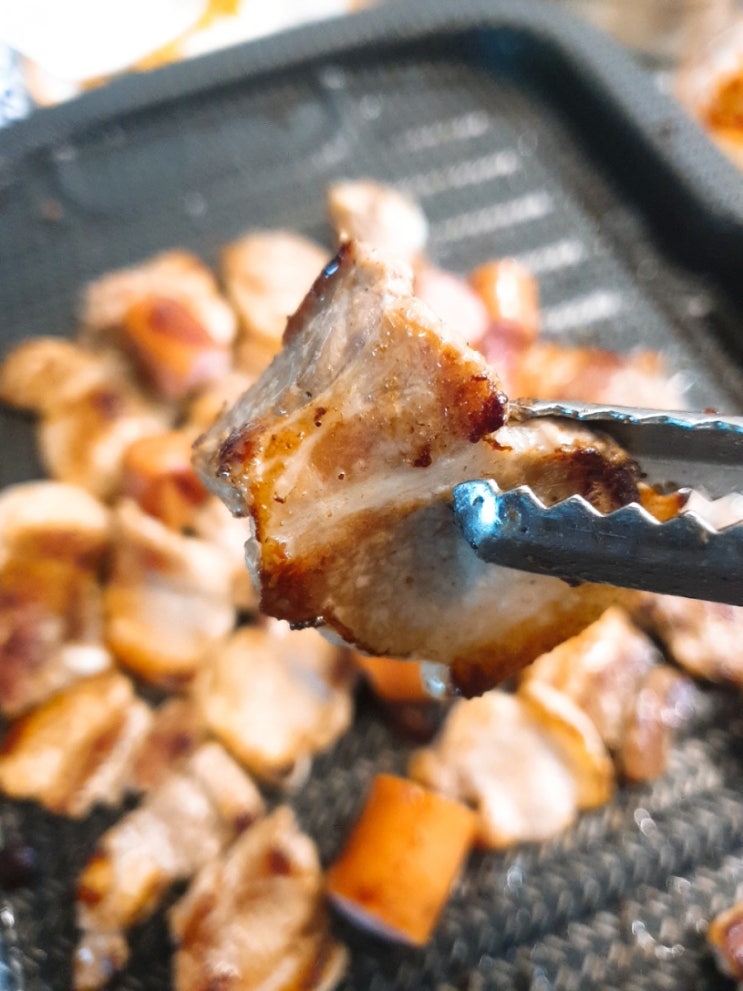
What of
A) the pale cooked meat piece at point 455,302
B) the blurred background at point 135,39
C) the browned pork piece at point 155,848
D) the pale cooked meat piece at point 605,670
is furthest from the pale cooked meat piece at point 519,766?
the blurred background at point 135,39

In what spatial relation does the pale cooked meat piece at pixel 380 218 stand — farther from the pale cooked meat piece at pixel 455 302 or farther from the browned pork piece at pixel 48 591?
the browned pork piece at pixel 48 591

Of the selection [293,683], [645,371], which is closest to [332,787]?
[293,683]

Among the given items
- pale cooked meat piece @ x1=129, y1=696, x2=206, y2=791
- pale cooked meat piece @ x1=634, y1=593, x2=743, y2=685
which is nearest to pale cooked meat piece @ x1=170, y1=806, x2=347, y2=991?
pale cooked meat piece @ x1=129, y1=696, x2=206, y2=791

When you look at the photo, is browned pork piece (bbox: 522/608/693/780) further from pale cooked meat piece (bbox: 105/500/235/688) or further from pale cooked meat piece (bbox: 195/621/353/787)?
pale cooked meat piece (bbox: 105/500/235/688)

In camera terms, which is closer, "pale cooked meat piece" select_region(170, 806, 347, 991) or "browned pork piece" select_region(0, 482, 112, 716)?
"pale cooked meat piece" select_region(170, 806, 347, 991)

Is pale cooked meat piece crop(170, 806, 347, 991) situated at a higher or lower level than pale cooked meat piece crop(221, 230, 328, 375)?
lower

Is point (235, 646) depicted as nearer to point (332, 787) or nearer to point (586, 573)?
point (332, 787)

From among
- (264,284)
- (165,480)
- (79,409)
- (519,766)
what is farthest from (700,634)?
(79,409)
